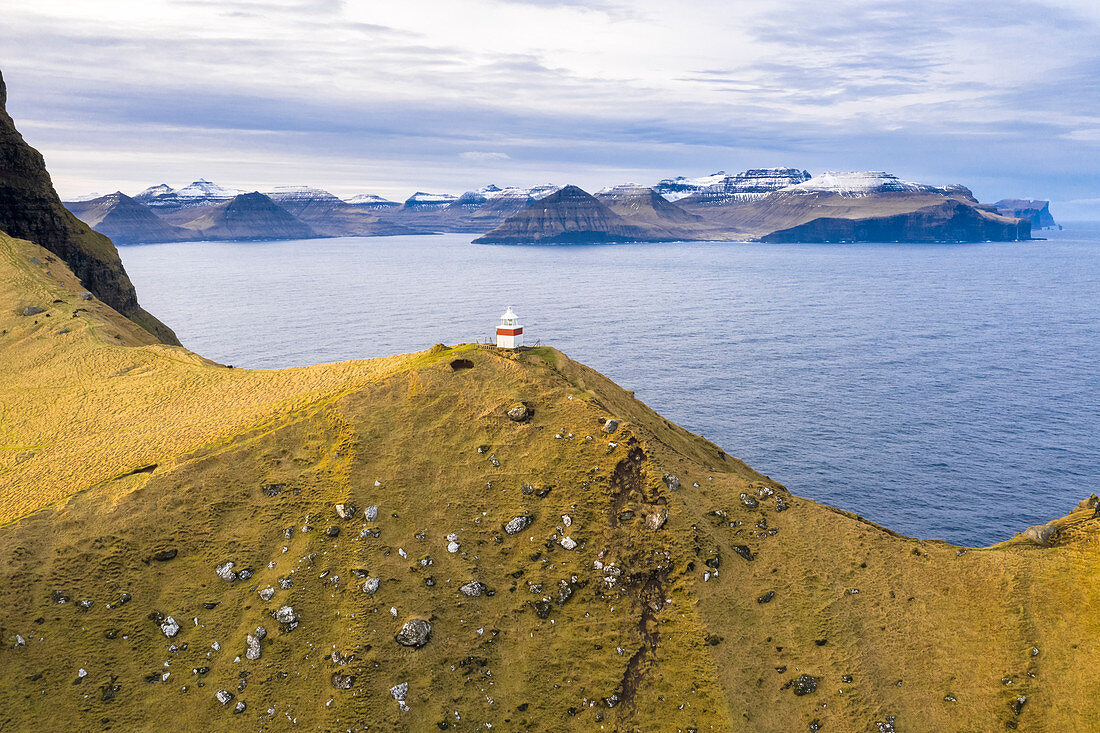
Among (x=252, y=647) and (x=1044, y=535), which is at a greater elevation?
(x=1044, y=535)

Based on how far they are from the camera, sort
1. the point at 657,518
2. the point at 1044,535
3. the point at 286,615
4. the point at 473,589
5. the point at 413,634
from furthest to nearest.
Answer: the point at 1044,535 → the point at 657,518 → the point at 473,589 → the point at 286,615 → the point at 413,634

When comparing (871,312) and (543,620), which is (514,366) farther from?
(871,312)

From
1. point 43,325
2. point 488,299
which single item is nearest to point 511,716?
point 43,325

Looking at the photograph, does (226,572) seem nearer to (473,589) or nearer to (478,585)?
(473,589)

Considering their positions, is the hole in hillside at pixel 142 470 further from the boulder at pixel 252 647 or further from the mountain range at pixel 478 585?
the boulder at pixel 252 647

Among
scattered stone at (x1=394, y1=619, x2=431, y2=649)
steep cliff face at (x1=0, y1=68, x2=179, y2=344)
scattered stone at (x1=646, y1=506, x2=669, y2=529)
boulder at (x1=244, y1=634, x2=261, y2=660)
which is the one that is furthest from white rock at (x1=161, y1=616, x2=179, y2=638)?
steep cliff face at (x1=0, y1=68, x2=179, y2=344)

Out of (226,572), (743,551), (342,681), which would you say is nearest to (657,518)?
(743,551)

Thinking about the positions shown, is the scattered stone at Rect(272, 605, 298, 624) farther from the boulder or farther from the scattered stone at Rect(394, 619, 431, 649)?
the scattered stone at Rect(394, 619, 431, 649)
